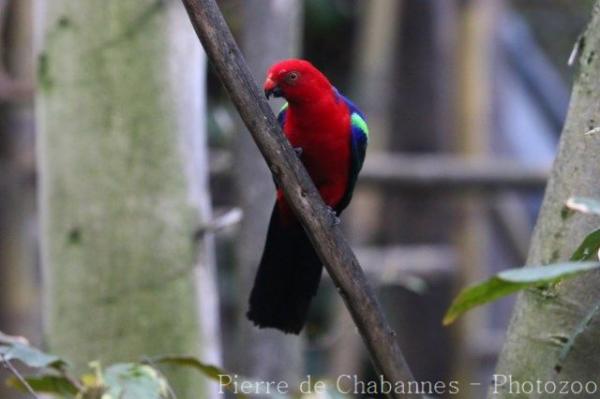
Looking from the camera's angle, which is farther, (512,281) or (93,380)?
(93,380)

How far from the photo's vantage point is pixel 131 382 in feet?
4.95

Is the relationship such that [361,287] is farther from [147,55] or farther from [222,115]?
[222,115]

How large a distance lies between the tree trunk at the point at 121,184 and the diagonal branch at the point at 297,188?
105 centimetres

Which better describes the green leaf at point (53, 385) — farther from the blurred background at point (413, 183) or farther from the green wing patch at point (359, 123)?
the blurred background at point (413, 183)

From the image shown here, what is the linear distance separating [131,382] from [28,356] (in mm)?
159

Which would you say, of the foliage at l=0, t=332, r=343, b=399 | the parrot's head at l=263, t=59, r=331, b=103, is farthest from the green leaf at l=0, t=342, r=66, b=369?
the parrot's head at l=263, t=59, r=331, b=103

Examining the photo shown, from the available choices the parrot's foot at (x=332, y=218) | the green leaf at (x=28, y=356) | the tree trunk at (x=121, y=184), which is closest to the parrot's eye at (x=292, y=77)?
the parrot's foot at (x=332, y=218)

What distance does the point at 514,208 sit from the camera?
6.12 meters

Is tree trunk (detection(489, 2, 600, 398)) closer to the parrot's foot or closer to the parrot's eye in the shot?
the parrot's foot

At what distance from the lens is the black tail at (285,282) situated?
1986 millimetres

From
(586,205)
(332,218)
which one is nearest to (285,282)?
(332,218)

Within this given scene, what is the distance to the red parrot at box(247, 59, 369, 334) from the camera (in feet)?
6.55

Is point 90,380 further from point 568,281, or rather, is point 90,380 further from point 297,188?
point 568,281

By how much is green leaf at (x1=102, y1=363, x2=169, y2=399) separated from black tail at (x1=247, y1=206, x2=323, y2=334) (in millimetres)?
465
